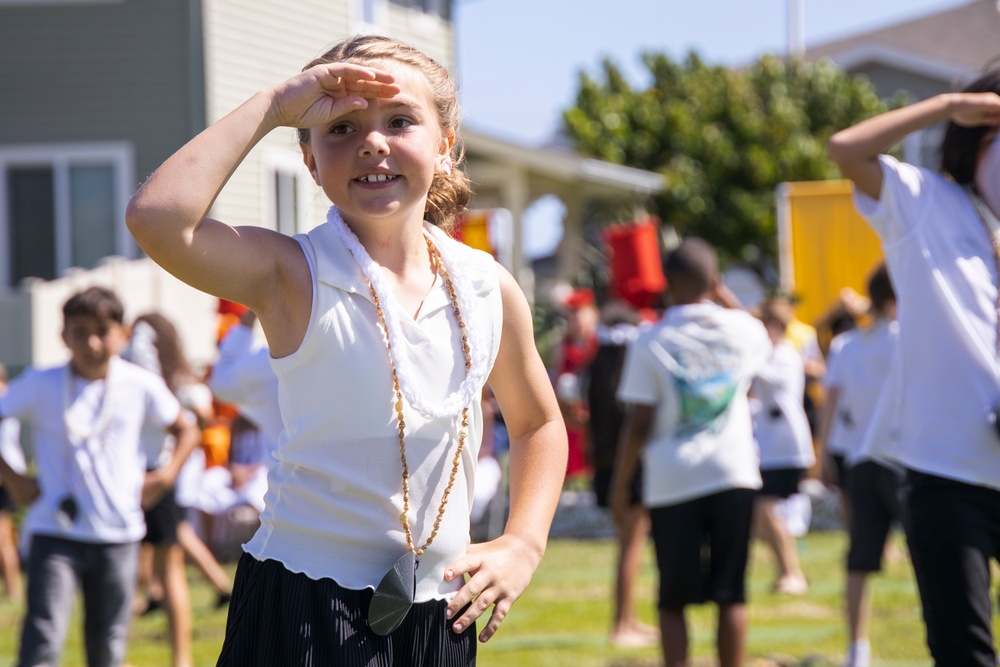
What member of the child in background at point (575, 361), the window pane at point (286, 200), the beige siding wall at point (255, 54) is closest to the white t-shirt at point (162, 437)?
the child in background at point (575, 361)

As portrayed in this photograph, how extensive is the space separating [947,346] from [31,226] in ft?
47.8

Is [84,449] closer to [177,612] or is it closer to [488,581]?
[177,612]

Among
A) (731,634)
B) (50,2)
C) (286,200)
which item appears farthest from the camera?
(286,200)

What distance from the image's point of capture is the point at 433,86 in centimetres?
267

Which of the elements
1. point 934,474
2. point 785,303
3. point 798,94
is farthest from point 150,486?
point 798,94

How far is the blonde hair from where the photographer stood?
2.62 meters

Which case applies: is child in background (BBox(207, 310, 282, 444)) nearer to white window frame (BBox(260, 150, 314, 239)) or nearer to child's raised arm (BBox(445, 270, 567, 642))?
child's raised arm (BBox(445, 270, 567, 642))

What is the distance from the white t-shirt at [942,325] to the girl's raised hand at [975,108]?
0.69 feet

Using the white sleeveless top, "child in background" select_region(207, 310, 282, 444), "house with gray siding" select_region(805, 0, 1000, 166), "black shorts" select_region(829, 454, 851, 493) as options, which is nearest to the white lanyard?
"child in background" select_region(207, 310, 282, 444)

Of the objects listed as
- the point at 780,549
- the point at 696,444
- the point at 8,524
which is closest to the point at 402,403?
the point at 696,444

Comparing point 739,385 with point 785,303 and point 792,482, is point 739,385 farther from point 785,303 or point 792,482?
point 785,303

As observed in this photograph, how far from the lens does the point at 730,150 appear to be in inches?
1095

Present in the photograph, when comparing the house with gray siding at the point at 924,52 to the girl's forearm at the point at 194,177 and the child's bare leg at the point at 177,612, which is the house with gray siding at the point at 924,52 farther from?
the girl's forearm at the point at 194,177

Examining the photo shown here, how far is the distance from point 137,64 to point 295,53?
220cm
